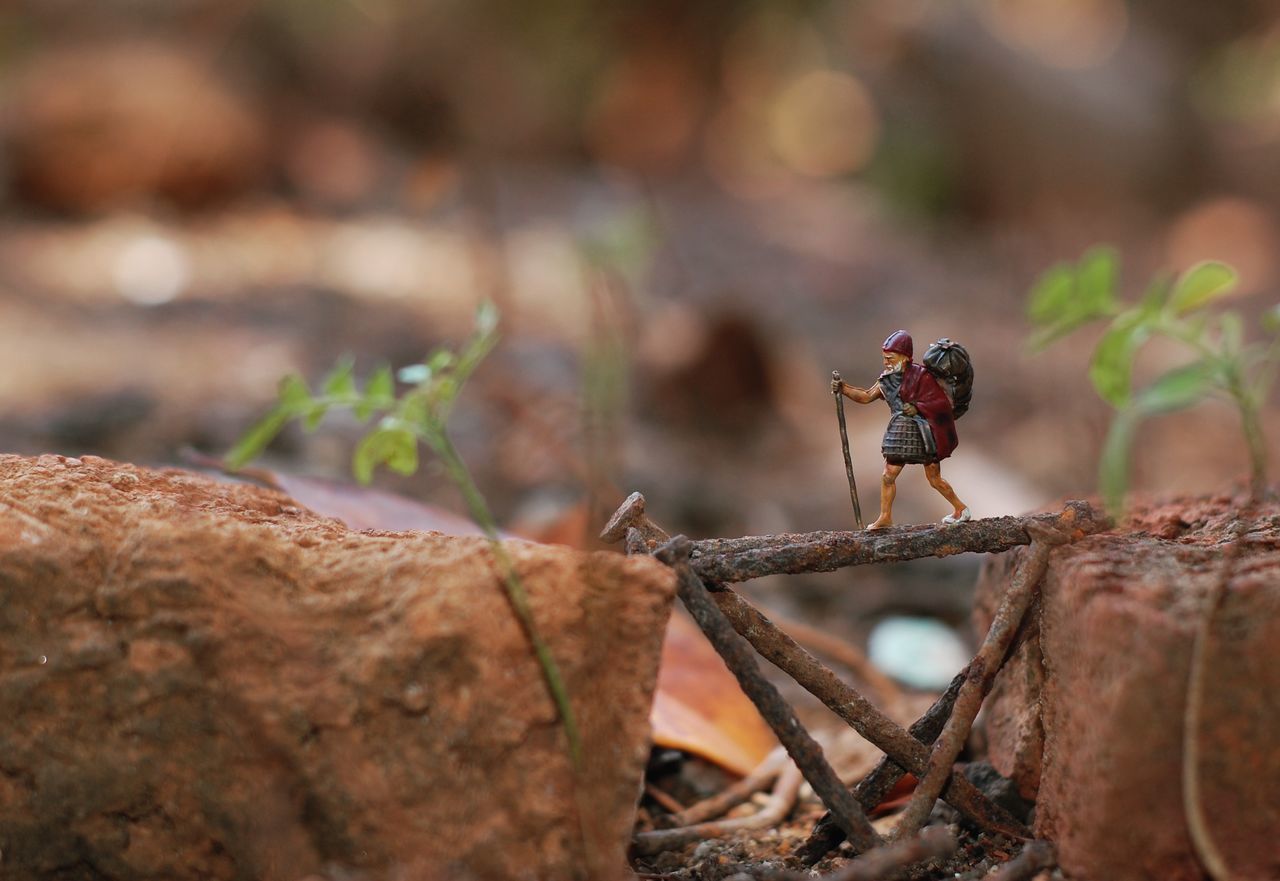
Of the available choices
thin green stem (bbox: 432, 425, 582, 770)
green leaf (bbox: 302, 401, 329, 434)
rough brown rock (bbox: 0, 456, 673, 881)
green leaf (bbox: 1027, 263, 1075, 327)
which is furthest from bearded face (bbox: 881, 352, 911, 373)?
green leaf (bbox: 302, 401, 329, 434)

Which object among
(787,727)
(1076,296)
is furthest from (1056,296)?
(787,727)

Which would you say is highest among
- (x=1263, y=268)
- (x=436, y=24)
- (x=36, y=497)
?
(x=436, y=24)

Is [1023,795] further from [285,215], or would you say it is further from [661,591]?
[285,215]

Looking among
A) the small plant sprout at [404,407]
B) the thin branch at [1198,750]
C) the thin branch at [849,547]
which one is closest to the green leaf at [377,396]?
the small plant sprout at [404,407]

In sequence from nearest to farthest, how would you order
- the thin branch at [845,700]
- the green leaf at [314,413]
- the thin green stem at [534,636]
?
1. the thin green stem at [534,636]
2. the thin branch at [845,700]
3. the green leaf at [314,413]

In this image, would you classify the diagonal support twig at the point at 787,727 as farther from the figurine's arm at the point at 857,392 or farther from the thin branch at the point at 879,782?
the figurine's arm at the point at 857,392

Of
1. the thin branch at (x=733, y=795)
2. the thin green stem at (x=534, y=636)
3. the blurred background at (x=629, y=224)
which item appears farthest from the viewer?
the blurred background at (x=629, y=224)

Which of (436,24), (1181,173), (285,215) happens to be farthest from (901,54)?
(285,215)
